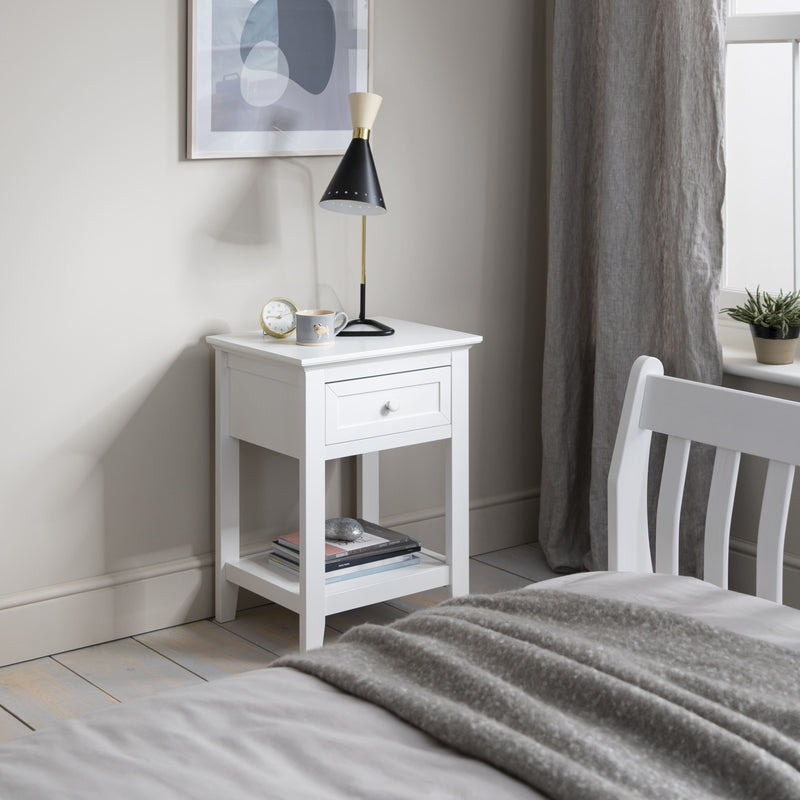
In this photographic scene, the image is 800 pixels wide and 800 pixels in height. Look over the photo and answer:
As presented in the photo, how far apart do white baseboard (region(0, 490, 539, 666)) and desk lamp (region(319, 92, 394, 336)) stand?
2.43 ft

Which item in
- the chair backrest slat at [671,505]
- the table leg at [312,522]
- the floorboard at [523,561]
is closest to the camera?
the chair backrest slat at [671,505]

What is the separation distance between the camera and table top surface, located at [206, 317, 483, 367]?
247 centimetres

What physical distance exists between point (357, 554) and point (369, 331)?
1.77 feet

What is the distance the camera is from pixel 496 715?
1036 millimetres

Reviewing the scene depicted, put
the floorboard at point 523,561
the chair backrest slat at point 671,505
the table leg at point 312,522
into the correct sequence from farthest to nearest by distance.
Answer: the floorboard at point 523,561 < the table leg at point 312,522 < the chair backrest slat at point 671,505

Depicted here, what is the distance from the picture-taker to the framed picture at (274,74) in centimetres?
259

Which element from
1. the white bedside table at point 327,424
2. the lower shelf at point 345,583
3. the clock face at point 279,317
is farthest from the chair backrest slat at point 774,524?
the clock face at point 279,317

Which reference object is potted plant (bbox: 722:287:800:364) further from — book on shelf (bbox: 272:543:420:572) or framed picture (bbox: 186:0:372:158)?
framed picture (bbox: 186:0:372:158)

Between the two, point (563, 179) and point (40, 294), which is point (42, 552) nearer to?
point (40, 294)

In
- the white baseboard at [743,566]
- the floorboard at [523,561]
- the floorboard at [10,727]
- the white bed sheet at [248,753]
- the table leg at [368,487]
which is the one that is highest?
the white bed sheet at [248,753]

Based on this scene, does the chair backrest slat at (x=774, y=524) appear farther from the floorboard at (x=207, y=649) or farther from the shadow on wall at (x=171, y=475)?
the shadow on wall at (x=171, y=475)

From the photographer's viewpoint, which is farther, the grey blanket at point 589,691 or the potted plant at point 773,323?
the potted plant at point 773,323

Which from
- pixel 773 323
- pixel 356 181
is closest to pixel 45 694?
pixel 356 181

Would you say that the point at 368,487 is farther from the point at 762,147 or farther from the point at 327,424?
the point at 762,147
